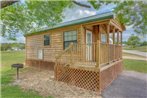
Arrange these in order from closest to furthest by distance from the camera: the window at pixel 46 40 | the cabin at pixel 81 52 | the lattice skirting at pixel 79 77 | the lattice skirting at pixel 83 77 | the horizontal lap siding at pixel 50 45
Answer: the lattice skirting at pixel 83 77
the lattice skirting at pixel 79 77
the cabin at pixel 81 52
the horizontal lap siding at pixel 50 45
the window at pixel 46 40

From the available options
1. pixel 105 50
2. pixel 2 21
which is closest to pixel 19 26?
pixel 2 21

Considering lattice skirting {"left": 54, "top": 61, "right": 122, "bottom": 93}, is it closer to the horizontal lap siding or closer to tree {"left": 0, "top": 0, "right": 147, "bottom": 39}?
the horizontal lap siding

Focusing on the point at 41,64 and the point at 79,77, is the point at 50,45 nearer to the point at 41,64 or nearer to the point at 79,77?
the point at 41,64

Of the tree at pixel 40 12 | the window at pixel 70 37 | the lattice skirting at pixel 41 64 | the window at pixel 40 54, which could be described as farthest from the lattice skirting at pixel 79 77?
the window at pixel 40 54

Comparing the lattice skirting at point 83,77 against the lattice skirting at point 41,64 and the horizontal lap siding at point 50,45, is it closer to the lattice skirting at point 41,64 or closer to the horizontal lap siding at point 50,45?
the horizontal lap siding at point 50,45

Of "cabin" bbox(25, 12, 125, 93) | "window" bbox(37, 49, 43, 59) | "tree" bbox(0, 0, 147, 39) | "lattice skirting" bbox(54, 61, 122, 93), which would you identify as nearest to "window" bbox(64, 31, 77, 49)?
"cabin" bbox(25, 12, 125, 93)

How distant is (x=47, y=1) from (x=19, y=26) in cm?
429

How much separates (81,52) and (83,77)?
1.20m

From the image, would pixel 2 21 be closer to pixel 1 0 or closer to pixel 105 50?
pixel 1 0

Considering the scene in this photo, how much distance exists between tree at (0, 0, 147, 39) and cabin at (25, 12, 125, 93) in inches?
38.8

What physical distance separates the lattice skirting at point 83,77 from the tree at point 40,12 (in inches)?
105

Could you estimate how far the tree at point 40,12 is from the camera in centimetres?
625

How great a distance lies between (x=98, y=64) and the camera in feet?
20.4

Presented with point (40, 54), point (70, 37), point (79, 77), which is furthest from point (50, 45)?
point (79, 77)
